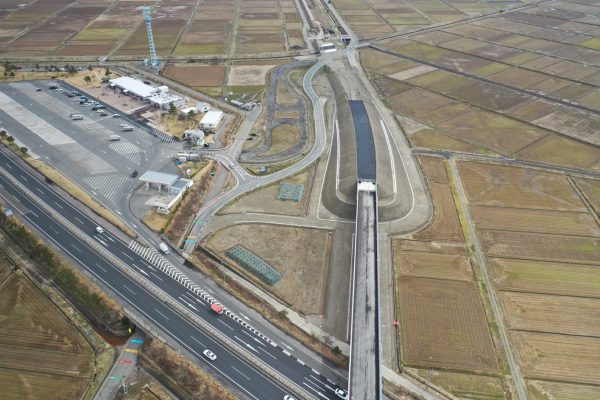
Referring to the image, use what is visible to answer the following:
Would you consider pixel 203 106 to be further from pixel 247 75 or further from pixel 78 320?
pixel 78 320

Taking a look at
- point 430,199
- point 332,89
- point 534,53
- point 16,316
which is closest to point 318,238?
point 430,199

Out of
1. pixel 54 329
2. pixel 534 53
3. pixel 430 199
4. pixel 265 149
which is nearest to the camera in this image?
pixel 54 329

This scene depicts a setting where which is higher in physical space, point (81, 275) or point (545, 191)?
point (81, 275)

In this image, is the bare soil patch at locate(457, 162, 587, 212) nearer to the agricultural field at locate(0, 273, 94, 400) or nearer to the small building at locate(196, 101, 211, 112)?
the small building at locate(196, 101, 211, 112)

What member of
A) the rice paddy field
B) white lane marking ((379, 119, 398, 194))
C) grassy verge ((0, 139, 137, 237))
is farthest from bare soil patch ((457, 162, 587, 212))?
the rice paddy field

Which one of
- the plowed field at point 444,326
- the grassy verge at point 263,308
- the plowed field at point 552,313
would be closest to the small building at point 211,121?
the grassy verge at point 263,308

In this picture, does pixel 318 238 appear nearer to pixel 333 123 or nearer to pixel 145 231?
pixel 145 231
